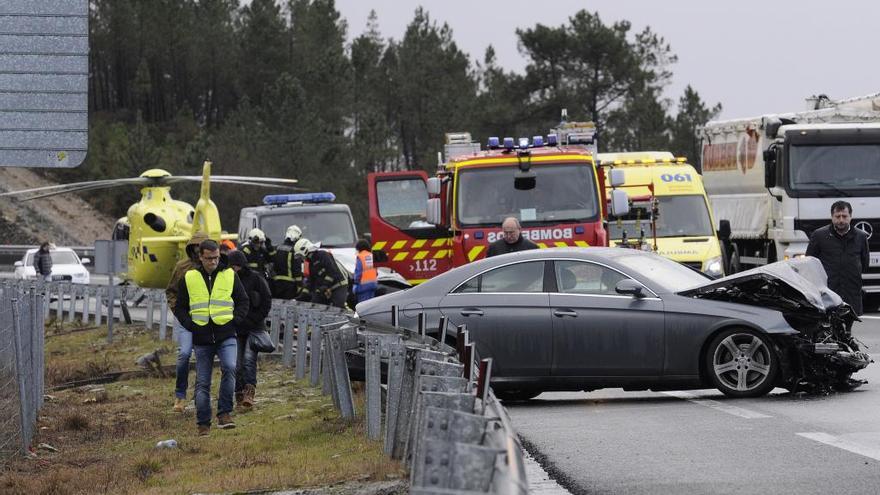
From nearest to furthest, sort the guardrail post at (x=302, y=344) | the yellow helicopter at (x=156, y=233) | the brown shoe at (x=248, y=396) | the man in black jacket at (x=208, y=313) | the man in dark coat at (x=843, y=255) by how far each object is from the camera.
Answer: the man in black jacket at (x=208, y=313) < the brown shoe at (x=248, y=396) < the man in dark coat at (x=843, y=255) < the guardrail post at (x=302, y=344) < the yellow helicopter at (x=156, y=233)

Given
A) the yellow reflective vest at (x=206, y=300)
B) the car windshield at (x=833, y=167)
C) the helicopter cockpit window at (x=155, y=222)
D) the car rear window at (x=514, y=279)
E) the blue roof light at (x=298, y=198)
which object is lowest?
the yellow reflective vest at (x=206, y=300)

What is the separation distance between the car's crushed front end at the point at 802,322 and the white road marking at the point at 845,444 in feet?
7.88

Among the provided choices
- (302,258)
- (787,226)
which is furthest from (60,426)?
(787,226)

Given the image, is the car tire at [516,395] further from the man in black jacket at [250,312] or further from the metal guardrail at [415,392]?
the man in black jacket at [250,312]

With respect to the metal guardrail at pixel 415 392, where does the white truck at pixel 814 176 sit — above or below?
above

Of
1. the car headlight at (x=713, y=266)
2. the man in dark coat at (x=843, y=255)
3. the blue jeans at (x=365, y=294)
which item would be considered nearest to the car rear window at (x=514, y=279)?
the man in dark coat at (x=843, y=255)

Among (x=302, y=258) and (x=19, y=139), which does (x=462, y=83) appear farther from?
(x=19, y=139)

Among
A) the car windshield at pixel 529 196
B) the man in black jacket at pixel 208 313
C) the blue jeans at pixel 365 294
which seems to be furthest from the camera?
the blue jeans at pixel 365 294

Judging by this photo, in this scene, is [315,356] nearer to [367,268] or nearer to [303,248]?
[303,248]

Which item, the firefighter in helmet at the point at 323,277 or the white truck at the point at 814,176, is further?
the white truck at the point at 814,176

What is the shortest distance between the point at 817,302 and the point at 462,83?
7974 centimetres

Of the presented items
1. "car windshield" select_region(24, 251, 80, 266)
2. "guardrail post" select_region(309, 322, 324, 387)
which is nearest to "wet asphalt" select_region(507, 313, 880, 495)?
Result: "guardrail post" select_region(309, 322, 324, 387)

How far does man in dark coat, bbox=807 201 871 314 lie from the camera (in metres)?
17.2

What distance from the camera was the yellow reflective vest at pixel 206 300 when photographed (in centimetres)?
1461
